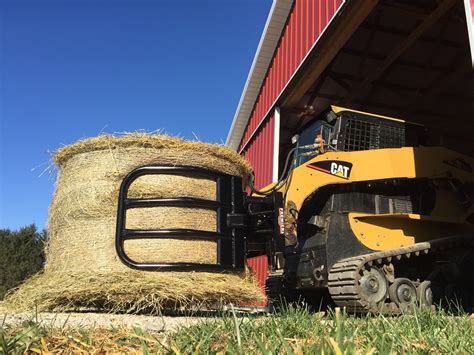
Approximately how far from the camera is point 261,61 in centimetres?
1227

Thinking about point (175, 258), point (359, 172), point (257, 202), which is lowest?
point (175, 258)

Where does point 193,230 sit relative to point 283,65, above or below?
below

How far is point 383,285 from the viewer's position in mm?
6148

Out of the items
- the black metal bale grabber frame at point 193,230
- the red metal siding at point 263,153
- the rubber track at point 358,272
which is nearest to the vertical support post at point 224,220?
the black metal bale grabber frame at point 193,230

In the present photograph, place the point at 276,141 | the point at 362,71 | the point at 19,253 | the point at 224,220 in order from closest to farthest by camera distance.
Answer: the point at 224,220, the point at 276,141, the point at 362,71, the point at 19,253

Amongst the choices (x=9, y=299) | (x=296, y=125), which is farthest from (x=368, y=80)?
(x=9, y=299)

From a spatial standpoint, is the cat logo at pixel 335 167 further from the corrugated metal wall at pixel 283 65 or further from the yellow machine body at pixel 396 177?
the corrugated metal wall at pixel 283 65

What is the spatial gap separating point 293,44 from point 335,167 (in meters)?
4.70

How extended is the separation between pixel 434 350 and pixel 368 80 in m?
Answer: 10.5

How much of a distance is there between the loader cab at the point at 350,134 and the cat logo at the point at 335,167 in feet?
0.74

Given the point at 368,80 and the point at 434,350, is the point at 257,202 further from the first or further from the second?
the point at 368,80

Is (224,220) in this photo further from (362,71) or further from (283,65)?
(362,71)

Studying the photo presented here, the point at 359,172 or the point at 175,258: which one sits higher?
the point at 359,172

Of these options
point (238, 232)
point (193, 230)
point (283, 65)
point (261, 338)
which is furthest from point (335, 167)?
point (283, 65)
